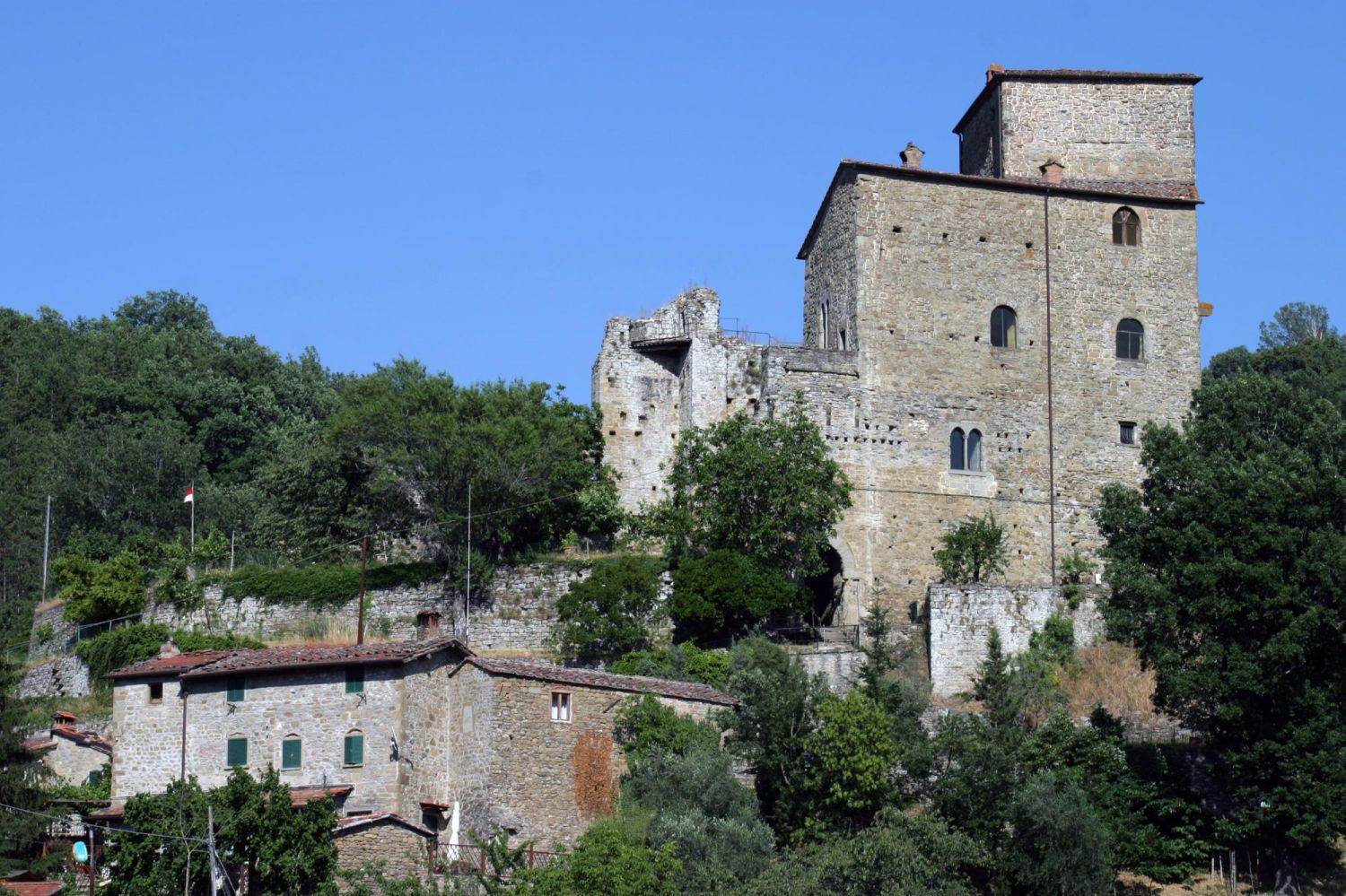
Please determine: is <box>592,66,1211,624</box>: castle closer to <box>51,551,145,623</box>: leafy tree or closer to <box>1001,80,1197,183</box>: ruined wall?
<box>1001,80,1197,183</box>: ruined wall

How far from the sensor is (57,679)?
4903 centimetres

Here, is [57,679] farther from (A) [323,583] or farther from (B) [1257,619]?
(B) [1257,619]

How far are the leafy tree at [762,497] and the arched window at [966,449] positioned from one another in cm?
392

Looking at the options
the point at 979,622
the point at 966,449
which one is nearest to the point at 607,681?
the point at 979,622

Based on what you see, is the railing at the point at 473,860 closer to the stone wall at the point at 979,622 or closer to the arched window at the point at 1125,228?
the stone wall at the point at 979,622

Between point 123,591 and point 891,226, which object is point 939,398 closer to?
point 891,226

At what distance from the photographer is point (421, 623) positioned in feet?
135

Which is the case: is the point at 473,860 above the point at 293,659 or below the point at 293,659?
below

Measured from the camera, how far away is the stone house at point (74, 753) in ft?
133

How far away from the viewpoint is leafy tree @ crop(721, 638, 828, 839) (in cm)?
3697

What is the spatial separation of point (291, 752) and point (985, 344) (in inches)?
885

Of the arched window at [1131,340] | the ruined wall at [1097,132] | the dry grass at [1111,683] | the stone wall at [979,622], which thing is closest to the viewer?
the dry grass at [1111,683]

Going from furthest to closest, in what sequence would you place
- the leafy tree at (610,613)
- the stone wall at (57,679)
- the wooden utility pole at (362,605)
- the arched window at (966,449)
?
the arched window at (966,449) < the stone wall at (57,679) < the leafy tree at (610,613) < the wooden utility pole at (362,605)

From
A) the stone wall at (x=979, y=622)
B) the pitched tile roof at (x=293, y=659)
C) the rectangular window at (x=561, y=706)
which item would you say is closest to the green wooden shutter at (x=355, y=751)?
the pitched tile roof at (x=293, y=659)
